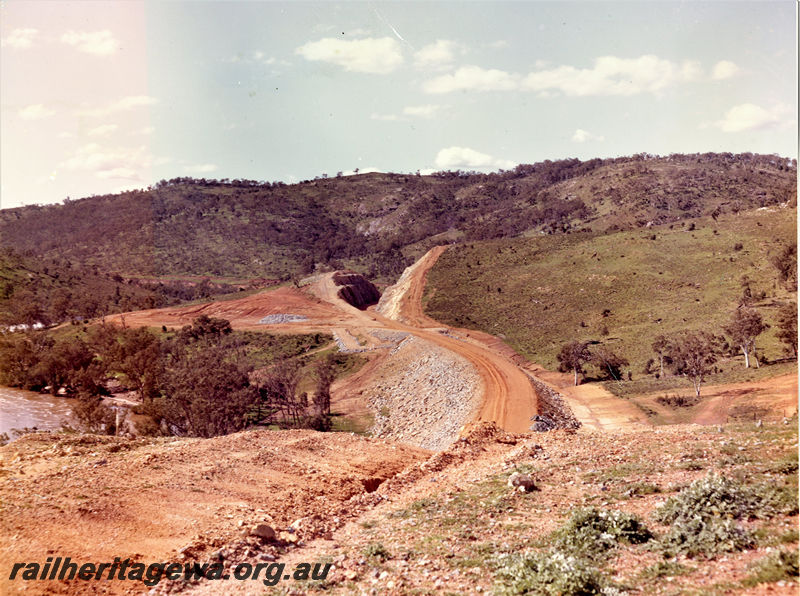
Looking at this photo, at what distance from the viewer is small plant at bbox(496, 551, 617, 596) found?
7038 millimetres

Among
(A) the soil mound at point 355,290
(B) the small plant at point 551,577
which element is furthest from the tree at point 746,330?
(A) the soil mound at point 355,290

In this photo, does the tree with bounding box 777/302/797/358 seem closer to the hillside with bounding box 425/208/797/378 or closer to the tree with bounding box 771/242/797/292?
the hillside with bounding box 425/208/797/378

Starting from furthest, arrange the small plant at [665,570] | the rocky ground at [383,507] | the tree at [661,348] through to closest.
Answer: the tree at [661,348], the rocky ground at [383,507], the small plant at [665,570]

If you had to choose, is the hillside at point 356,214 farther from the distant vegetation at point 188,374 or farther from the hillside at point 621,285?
the distant vegetation at point 188,374

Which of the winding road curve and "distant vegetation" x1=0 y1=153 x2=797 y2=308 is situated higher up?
"distant vegetation" x1=0 y1=153 x2=797 y2=308

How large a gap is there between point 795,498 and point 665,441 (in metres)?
7.45

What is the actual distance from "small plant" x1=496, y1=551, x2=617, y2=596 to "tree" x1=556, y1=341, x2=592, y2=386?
3931 centimetres

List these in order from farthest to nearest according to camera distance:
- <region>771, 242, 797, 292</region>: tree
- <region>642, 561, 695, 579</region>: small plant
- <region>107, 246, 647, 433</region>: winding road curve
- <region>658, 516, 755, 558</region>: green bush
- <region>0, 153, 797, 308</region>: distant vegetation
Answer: <region>0, 153, 797, 308</region>: distant vegetation < <region>771, 242, 797, 292</region>: tree < <region>107, 246, 647, 433</region>: winding road curve < <region>658, 516, 755, 558</region>: green bush < <region>642, 561, 695, 579</region>: small plant

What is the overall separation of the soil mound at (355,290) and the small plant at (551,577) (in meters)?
81.1

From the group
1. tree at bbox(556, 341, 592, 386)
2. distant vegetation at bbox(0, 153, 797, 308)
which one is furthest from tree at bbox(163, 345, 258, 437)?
distant vegetation at bbox(0, 153, 797, 308)

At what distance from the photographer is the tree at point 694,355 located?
35594 mm

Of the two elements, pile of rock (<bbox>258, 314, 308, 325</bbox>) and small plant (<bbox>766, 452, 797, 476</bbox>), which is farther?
pile of rock (<bbox>258, 314, 308, 325</bbox>)

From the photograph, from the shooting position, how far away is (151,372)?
173 ft

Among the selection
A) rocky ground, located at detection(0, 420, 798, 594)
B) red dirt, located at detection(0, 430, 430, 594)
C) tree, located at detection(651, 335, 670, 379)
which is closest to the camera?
rocky ground, located at detection(0, 420, 798, 594)
